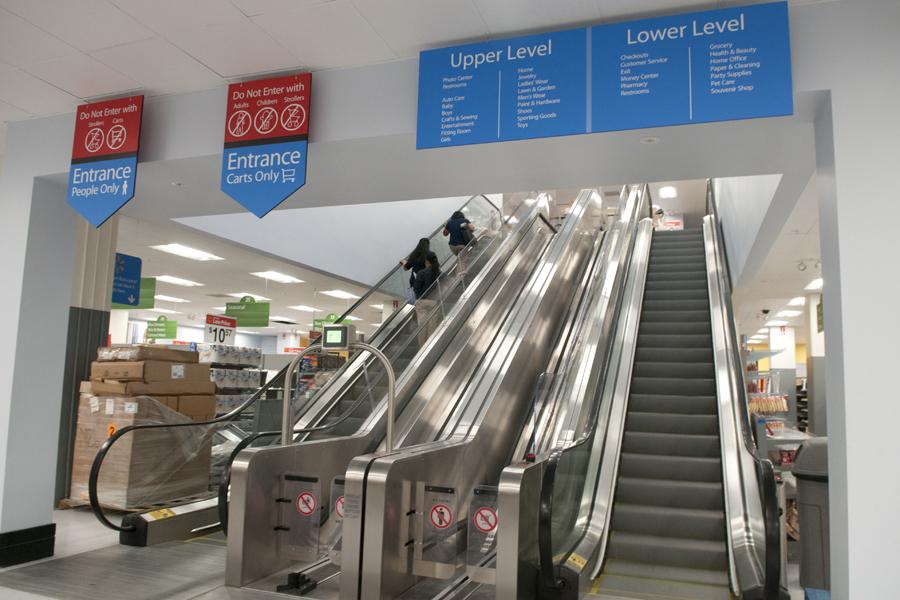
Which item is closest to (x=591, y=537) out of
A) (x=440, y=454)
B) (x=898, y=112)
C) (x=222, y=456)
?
(x=440, y=454)

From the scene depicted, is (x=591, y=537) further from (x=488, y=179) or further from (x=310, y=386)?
(x=310, y=386)

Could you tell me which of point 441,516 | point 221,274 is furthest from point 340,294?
point 441,516

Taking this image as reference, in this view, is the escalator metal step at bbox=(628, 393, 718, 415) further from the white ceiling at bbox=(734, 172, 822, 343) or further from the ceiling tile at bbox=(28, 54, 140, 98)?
the ceiling tile at bbox=(28, 54, 140, 98)

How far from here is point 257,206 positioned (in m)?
4.69

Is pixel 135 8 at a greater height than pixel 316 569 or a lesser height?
greater

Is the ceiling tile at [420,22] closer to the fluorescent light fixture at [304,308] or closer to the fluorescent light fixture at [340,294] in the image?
the fluorescent light fixture at [340,294]

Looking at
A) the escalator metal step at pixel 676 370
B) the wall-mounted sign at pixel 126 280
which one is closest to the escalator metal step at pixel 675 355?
the escalator metal step at pixel 676 370

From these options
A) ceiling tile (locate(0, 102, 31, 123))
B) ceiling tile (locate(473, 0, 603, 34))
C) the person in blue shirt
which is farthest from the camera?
the person in blue shirt

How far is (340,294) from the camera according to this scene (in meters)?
16.1

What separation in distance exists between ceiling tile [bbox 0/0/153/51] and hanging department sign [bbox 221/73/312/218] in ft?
2.67

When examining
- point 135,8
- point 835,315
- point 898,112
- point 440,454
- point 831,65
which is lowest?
point 440,454

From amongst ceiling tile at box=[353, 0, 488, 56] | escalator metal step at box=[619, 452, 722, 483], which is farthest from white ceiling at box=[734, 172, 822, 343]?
ceiling tile at box=[353, 0, 488, 56]

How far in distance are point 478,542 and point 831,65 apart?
3330 millimetres

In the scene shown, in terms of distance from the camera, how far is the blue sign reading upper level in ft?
12.3
